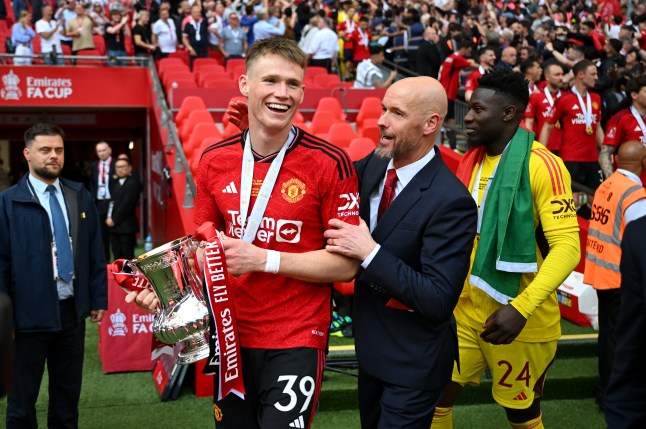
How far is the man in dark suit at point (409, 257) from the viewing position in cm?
288

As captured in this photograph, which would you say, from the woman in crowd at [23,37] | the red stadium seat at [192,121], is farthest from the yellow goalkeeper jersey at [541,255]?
the woman in crowd at [23,37]

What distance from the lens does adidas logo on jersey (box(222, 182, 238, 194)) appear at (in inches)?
119

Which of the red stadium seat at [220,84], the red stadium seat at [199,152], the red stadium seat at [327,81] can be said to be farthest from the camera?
the red stadium seat at [327,81]

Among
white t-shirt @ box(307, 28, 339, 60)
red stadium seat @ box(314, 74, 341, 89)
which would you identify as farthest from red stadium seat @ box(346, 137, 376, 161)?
white t-shirt @ box(307, 28, 339, 60)

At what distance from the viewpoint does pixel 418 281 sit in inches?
113

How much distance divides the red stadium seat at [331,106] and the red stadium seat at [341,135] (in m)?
1.63

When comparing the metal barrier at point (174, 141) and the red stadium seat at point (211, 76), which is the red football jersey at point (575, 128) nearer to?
the metal barrier at point (174, 141)

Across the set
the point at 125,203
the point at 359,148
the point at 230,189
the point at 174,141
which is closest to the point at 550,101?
the point at 359,148

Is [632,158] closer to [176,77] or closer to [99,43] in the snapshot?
A: [176,77]

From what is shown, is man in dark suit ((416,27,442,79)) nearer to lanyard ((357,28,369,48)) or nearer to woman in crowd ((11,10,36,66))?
lanyard ((357,28,369,48))

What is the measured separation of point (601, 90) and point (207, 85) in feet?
20.7

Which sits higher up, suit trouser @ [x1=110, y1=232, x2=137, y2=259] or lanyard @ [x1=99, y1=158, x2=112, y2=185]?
lanyard @ [x1=99, y1=158, x2=112, y2=185]

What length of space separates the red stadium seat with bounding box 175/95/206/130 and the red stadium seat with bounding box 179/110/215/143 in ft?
1.97

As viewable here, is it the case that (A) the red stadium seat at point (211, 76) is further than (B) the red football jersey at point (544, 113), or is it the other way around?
(A) the red stadium seat at point (211, 76)
